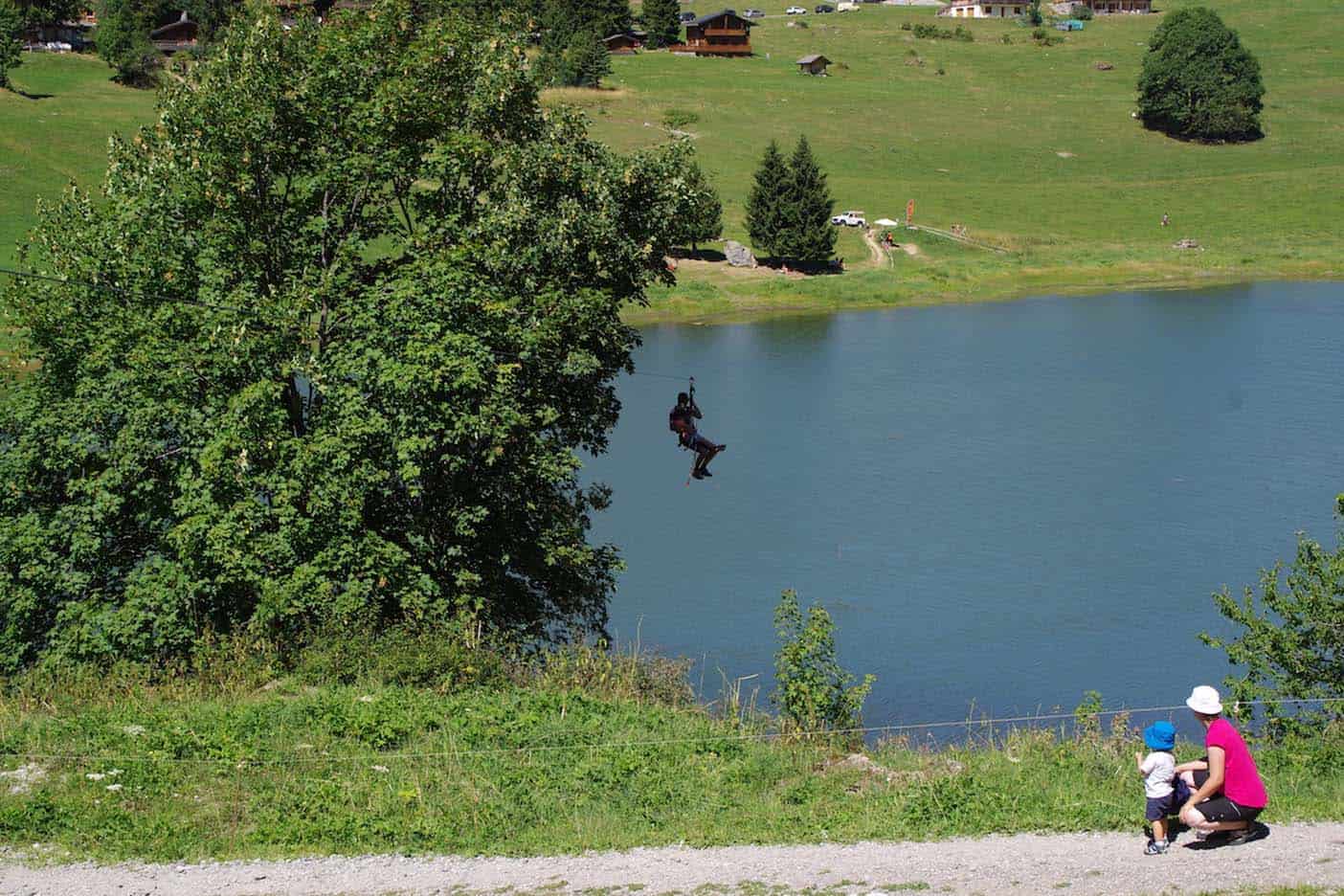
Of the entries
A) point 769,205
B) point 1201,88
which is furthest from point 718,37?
point 769,205

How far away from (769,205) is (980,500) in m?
36.2

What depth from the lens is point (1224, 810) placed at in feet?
34.8

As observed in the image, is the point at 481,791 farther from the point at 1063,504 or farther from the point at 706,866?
the point at 1063,504

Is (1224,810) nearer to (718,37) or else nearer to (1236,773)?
(1236,773)

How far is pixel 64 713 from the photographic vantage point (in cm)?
1500

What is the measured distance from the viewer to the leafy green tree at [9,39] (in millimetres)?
84425

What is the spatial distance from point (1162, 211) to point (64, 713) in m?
78.7

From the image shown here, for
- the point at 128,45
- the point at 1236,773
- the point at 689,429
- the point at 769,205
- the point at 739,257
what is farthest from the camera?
the point at 128,45

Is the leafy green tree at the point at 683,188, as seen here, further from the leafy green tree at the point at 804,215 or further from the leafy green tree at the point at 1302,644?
the leafy green tree at the point at 804,215

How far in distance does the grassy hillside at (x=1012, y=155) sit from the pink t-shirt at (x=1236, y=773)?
176 feet

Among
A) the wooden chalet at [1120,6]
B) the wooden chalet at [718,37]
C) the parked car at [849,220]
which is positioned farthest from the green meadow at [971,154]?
the wooden chalet at [1120,6]

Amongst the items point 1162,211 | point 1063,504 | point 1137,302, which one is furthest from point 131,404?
point 1162,211

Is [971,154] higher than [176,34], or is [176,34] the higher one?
[176,34]

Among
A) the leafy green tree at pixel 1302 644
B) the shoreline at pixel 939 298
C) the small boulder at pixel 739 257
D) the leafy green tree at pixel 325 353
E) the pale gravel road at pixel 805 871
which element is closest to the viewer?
the pale gravel road at pixel 805 871
